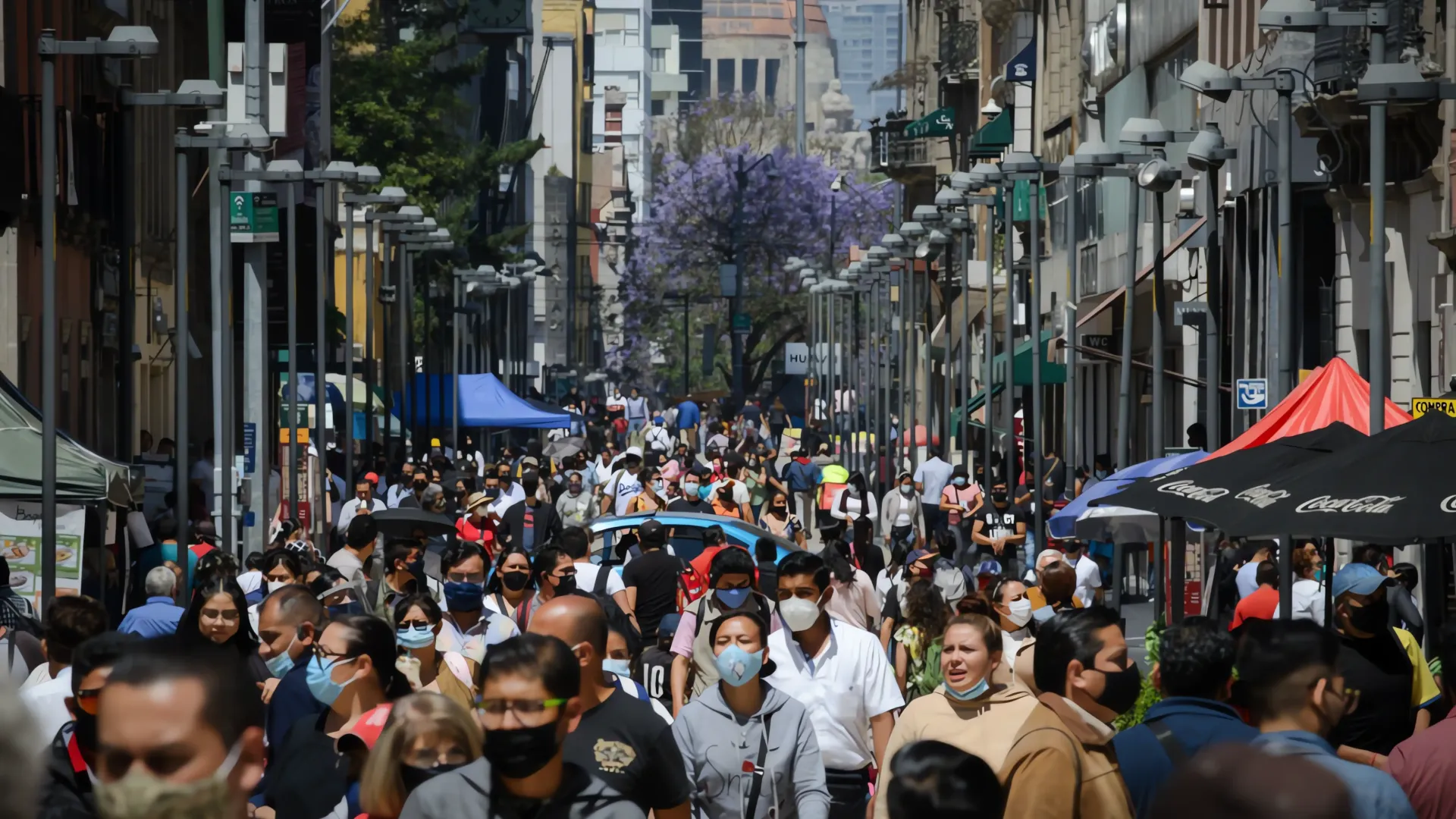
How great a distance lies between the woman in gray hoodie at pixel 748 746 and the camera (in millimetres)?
9031

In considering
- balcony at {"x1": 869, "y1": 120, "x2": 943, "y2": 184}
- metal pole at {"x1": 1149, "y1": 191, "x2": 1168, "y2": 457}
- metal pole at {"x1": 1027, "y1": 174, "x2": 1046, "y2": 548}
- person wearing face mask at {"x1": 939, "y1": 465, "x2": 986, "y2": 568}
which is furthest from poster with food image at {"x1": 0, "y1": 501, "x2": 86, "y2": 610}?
balcony at {"x1": 869, "y1": 120, "x2": 943, "y2": 184}

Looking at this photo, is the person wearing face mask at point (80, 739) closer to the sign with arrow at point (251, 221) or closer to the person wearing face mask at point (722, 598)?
the person wearing face mask at point (722, 598)

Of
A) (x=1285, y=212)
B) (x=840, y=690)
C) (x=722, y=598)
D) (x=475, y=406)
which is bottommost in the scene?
(x=475, y=406)

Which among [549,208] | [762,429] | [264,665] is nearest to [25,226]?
[264,665]

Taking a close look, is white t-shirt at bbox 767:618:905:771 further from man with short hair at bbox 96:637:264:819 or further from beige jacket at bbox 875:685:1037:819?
man with short hair at bbox 96:637:264:819

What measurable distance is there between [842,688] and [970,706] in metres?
2.46

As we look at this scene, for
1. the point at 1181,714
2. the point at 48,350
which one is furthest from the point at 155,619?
the point at 48,350

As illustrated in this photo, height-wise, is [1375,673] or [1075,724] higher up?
[1075,724]

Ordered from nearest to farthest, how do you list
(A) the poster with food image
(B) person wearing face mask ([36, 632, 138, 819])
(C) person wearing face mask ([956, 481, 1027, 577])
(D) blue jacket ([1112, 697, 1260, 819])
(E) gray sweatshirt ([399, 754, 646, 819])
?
(E) gray sweatshirt ([399, 754, 646, 819]) → (B) person wearing face mask ([36, 632, 138, 819]) → (D) blue jacket ([1112, 697, 1260, 819]) → (A) the poster with food image → (C) person wearing face mask ([956, 481, 1027, 577])

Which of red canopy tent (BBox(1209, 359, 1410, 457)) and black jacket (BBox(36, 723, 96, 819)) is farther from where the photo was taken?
red canopy tent (BBox(1209, 359, 1410, 457))

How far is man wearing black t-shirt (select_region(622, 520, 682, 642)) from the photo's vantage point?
17281mm

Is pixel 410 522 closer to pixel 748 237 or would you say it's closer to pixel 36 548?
pixel 36 548

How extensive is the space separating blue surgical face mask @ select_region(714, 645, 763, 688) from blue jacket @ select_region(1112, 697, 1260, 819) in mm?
1959

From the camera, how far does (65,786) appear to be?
23.0 ft
